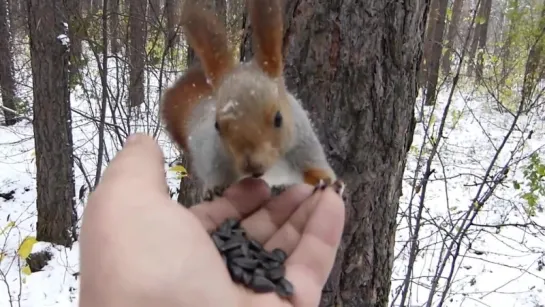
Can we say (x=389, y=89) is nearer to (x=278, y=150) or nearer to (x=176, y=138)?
(x=278, y=150)

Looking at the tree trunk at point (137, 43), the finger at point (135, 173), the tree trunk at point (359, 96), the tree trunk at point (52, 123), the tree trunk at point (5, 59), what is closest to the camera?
the finger at point (135, 173)

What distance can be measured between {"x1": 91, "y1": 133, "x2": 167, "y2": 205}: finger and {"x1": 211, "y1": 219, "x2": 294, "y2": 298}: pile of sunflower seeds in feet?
0.67

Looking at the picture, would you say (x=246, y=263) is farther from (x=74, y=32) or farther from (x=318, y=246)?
(x=74, y=32)

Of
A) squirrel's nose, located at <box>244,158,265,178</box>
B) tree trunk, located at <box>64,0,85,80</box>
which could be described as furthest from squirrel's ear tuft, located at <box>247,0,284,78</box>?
tree trunk, located at <box>64,0,85,80</box>

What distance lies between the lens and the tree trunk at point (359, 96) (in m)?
1.33

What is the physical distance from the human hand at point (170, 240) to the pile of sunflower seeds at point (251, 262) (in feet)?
0.07

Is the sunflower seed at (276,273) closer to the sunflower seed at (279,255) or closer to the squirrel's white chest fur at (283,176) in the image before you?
the sunflower seed at (279,255)

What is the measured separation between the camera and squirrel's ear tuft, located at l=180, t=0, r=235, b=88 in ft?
3.39

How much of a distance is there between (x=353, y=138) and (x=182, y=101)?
0.46m

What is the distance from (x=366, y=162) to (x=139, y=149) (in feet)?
2.21

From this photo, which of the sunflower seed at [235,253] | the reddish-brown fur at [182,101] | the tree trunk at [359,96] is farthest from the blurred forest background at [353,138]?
the sunflower seed at [235,253]

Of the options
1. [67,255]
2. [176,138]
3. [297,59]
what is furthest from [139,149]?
[67,255]

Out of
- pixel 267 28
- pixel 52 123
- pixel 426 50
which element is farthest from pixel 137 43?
pixel 267 28

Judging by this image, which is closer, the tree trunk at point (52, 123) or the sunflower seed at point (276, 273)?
the sunflower seed at point (276, 273)
